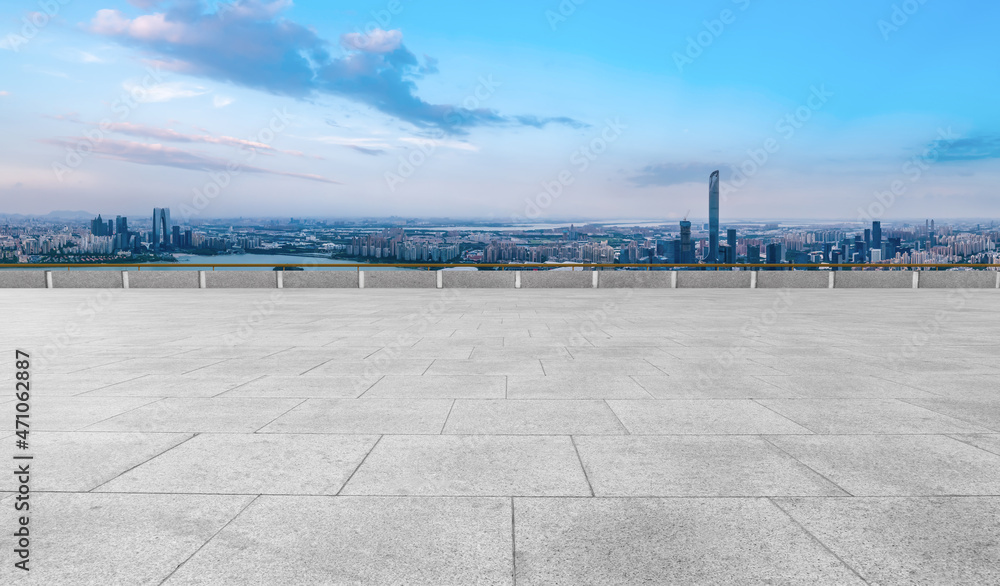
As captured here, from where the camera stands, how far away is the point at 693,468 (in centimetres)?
422

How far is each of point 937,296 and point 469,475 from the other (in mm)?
25547

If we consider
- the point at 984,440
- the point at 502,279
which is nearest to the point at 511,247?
the point at 502,279

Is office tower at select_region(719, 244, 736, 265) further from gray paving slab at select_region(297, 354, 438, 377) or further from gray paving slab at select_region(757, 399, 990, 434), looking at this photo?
gray paving slab at select_region(757, 399, 990, 434)

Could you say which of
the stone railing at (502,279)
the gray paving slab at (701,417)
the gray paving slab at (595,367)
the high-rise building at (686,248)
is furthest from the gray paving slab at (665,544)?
the high-rise building at (686,248)

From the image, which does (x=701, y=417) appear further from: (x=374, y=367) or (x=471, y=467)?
(x=374, y=367)

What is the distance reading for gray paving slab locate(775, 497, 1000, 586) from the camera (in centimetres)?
→ 279

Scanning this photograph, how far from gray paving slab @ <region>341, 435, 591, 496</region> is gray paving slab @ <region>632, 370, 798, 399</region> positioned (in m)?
2.29

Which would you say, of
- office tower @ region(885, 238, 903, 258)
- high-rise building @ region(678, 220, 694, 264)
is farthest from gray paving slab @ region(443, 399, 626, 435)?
office tower @ region(885, 238, 903, 258)

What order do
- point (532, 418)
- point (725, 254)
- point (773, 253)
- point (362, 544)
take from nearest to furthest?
1. point (362, 544)
2. point (532, 418)
3. point (773, 253)
4. point (725, 254)

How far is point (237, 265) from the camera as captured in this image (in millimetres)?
27734

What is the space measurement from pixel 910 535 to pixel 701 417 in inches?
97.6

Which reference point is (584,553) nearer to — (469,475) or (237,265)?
(469,475)

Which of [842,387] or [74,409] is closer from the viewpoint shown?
[74,409]

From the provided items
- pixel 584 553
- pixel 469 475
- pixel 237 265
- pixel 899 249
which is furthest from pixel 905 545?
pixel 899 249
